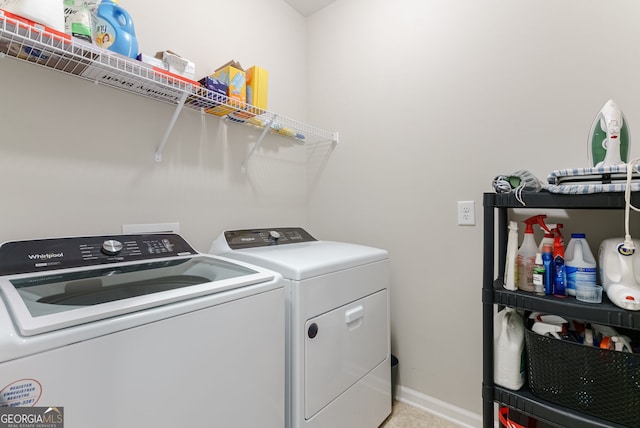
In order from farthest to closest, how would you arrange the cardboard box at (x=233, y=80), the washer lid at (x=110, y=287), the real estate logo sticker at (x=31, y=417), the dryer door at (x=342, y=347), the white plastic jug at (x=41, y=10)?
the cardboard box at (x=233, y=80) < the dryer door at (x=342, y=347) < the white plastic jug at (x=41, y=10) < the washer lid at (x=110, y=287) < the real estate logo sticker at (x=31, y=417)

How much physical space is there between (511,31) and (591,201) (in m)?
0.98

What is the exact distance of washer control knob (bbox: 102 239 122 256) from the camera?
1.14 metres

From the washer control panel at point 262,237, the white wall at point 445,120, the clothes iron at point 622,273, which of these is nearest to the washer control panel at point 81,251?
the washer control panel at point 262,237

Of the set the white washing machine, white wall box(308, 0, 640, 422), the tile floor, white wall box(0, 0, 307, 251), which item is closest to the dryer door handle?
the white washing machine

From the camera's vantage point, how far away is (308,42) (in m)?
2.36

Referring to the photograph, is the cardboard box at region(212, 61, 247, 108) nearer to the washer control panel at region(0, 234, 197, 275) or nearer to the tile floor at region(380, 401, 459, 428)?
the washer control panel at region(0, 234, 197, 275)

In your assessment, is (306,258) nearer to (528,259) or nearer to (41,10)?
(528,259)

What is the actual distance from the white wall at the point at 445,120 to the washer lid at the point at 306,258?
40 centimetres

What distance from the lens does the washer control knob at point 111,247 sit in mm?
1145

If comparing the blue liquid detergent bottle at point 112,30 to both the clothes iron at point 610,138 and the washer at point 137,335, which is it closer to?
the washer at point 137,335

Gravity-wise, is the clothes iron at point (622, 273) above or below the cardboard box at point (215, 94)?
below

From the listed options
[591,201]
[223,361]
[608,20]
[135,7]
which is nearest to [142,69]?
[135,7]

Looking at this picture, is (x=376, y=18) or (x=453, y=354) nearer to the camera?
(x=453, y=354)

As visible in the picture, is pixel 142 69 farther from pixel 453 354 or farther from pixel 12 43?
pixel 453 354
